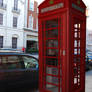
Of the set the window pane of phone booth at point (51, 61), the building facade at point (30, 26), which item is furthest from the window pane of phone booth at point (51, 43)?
the building facade at point (30, 26)

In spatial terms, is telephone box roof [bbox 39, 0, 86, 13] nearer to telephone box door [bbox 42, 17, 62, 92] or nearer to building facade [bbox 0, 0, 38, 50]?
telephone box door [bbox 42, 17, 62, 92]

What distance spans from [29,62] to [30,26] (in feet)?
81.3

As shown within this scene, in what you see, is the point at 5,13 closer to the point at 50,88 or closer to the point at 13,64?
the point at 13,64

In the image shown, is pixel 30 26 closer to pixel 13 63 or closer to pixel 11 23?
pixel 11 23

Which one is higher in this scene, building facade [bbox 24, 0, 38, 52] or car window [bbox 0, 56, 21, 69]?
building facade [bbox 24, 0, 38, 52]

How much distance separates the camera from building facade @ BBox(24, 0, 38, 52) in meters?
27.6

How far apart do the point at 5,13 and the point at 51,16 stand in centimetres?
2240

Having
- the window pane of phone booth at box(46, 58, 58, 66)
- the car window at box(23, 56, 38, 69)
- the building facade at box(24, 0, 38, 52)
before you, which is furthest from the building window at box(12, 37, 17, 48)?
the window pane of phone booth at box(46, 58, 58, 66)

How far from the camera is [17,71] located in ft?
13.8

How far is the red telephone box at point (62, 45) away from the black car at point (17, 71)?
1414 millimetres

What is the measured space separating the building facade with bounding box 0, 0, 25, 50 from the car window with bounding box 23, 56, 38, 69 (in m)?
18.4

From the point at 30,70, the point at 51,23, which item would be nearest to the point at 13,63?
the point at 30,70

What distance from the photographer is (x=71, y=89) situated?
260 centimetres

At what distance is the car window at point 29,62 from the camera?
4.57 metres
